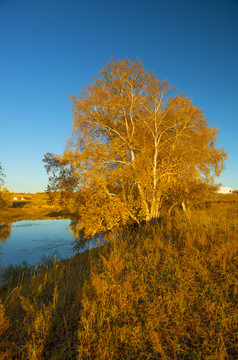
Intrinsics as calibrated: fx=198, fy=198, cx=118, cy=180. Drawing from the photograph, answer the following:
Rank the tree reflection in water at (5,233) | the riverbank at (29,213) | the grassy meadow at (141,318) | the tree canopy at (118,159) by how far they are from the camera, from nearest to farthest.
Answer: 1. the grassy meadow at (141,318)
2. the tree canopy at (118,159)
3. the tree reflection in water at (5,233)
4. the riverbank at (29,213)

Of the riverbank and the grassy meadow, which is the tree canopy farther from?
the riverbank

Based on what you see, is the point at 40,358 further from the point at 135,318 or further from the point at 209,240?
the point at 209,240

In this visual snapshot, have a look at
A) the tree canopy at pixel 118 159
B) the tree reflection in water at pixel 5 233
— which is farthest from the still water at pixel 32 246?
the tree canopy at pixel 118 159

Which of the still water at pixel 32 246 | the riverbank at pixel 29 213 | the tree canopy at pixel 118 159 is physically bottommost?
the still water at pixel 32 246

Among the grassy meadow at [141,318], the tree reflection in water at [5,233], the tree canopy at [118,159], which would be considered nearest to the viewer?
the grassy meadow at [141,318]

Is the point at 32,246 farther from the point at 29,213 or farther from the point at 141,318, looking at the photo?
the point at 29,213

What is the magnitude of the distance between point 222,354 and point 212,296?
5.10ft

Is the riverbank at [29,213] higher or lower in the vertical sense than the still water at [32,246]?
higher

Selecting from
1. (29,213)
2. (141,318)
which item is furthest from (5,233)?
(141,318)

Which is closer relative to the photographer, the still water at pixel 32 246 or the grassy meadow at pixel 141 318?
the grassy meadow at pixel 141 318

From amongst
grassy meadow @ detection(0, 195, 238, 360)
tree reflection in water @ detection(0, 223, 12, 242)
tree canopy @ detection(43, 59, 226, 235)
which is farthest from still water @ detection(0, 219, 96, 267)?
grassy meadow @ detection(0, 195, 238, 360)

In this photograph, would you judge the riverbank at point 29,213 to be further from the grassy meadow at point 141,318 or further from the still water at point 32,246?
the grassy meadow at point 141,318

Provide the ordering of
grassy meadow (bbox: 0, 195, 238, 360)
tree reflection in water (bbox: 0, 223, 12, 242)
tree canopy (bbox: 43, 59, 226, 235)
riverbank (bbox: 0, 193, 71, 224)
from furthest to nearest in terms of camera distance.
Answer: riverbank (bbox: 0, 193, 71, 224) → tree reflection in water (bbox: 0, 223, 12, 242) → tree canopy (bbox: 43, 59, 226, 235) → grassy meadow (bbox: 0, 195, 238, 360)

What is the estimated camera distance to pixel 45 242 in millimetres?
19438
